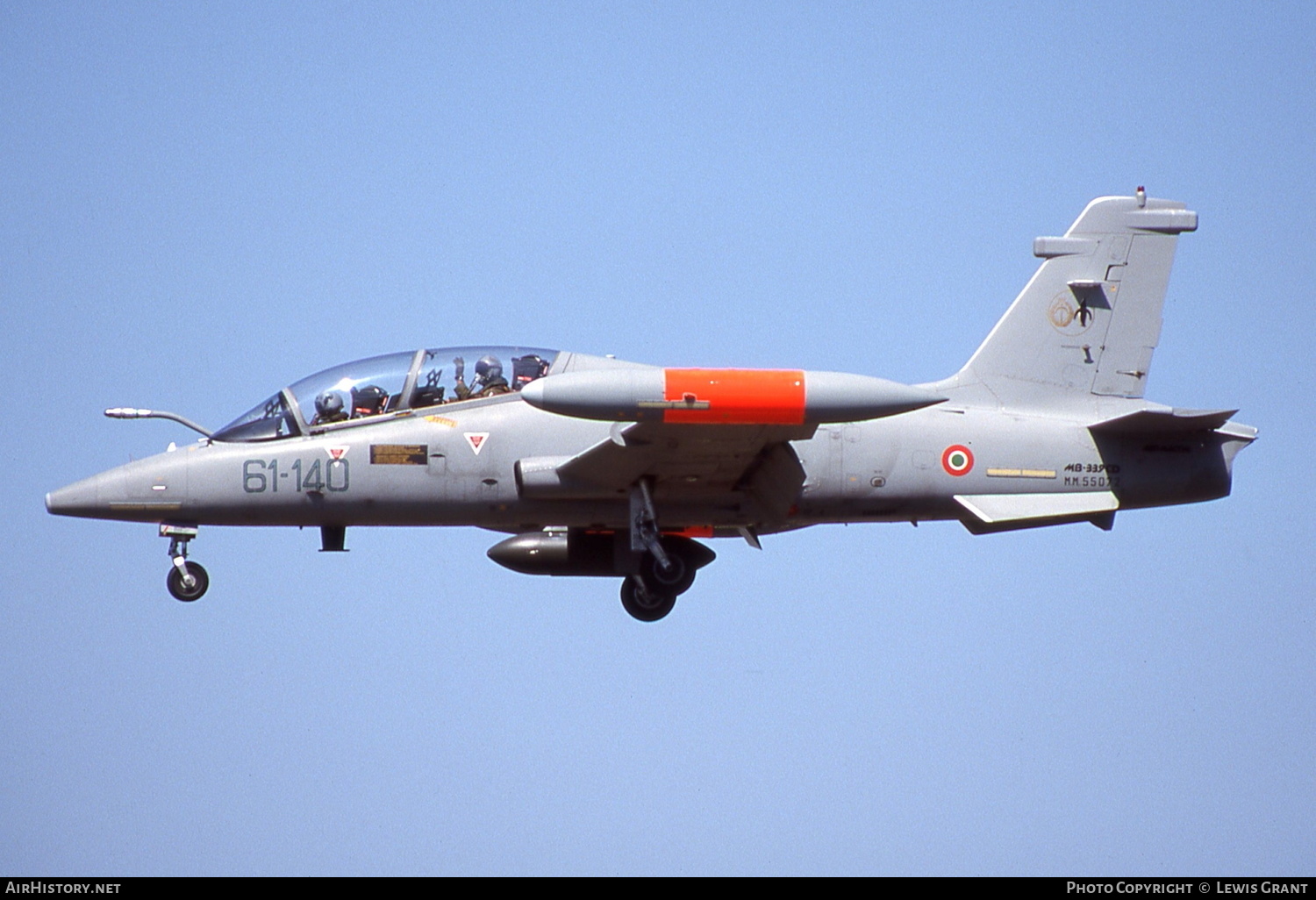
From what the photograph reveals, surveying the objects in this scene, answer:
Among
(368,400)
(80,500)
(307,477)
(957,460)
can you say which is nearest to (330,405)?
(368,400)

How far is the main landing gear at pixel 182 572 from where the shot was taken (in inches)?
681

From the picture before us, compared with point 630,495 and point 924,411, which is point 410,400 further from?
point 924,411

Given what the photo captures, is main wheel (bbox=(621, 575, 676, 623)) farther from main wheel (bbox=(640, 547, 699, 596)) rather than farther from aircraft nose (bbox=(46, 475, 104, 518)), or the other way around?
aircraft nose (bbox=(46, 475, 104, 518))

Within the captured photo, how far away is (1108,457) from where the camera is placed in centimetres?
1767

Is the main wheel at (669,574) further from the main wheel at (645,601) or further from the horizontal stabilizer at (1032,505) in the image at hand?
the horizontal stabilizer at (1032,505)

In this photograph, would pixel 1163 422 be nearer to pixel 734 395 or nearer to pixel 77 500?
pixel 734 395

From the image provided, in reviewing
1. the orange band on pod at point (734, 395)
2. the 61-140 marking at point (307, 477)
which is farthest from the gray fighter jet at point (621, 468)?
the orange band on pod at point (734, 395)

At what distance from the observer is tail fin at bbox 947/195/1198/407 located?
18.3 meters

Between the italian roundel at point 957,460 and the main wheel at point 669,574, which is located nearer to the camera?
the italian roundel at point 957,460

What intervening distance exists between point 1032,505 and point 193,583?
8025 mm

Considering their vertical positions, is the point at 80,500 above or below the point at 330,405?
below

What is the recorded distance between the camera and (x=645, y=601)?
18.0 meters

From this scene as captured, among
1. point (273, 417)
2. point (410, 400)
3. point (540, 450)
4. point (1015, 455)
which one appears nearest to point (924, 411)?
point (1015, 455)
